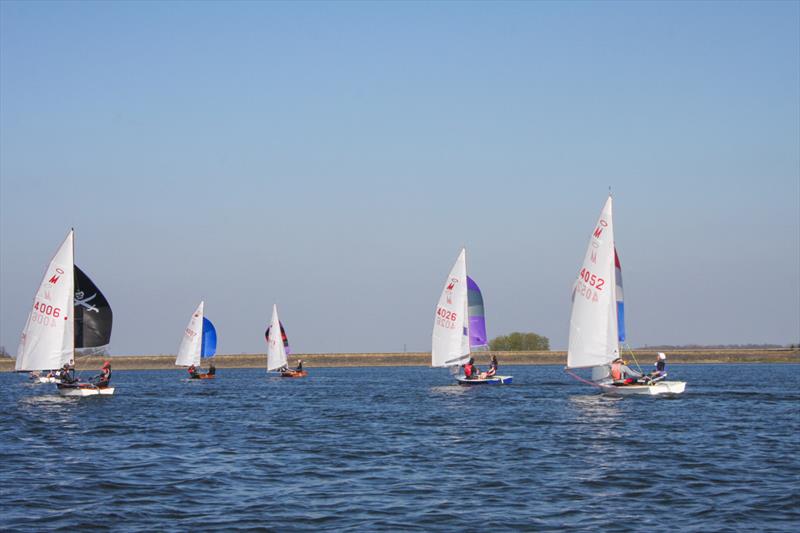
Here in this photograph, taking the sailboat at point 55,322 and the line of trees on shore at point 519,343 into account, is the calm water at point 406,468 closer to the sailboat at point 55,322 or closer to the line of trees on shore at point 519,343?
the sailboat at point 55,322

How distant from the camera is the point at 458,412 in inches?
1779

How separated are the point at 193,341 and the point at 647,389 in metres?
60.8

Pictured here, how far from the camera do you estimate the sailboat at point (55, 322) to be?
175 feet

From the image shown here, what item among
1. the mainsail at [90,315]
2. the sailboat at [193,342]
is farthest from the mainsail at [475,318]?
the sailboat at [193,342]

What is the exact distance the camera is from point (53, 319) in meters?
53.5

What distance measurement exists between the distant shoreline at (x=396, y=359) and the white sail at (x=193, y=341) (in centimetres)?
5363

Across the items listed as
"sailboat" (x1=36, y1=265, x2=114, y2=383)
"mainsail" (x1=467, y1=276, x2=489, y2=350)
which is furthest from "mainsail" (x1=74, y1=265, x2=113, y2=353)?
"mainsail" (x1=467, y1=276, x2=489, y2=350)

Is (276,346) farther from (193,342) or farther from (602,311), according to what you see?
(602,311)

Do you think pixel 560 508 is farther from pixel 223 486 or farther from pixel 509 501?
pixel 223 486

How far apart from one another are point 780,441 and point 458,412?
16568 millimetres

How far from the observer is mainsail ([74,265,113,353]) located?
58094 millimetres

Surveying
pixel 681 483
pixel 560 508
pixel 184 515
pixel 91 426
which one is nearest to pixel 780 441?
pixel 681 483

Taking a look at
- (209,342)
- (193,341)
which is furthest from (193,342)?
(209,342)

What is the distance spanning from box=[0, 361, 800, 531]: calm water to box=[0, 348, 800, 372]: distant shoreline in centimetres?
10904
